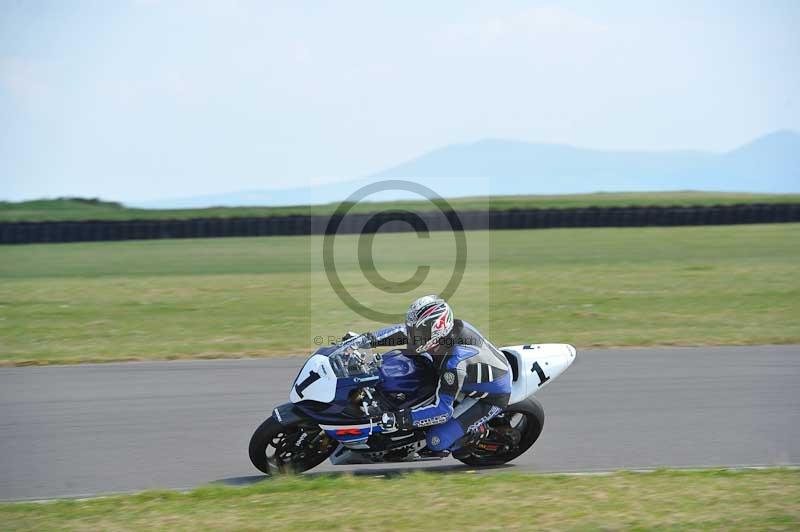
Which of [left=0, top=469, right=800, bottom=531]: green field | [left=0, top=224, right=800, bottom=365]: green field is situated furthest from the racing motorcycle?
[left=0, top=224, right=800, bottom=365]: green field

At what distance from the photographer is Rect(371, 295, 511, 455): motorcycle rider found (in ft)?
25.0

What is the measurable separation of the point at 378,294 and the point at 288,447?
46.0ft

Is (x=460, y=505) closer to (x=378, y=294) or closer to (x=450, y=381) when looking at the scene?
(x=450, y=381)

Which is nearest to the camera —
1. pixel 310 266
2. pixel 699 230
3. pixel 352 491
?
pixel 352 491

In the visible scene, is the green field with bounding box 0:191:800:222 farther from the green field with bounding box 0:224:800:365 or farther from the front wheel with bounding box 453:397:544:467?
the front wheel with bounding box 453:397:544:467

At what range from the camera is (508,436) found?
8062 mm

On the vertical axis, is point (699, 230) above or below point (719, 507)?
above

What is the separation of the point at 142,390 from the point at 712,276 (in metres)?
15.9

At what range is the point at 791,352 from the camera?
13.0m

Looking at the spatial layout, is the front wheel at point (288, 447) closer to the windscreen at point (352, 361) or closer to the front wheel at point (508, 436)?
the windscreen at point (352, 361)

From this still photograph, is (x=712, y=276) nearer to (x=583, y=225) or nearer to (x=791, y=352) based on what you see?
(x=791, y=352)

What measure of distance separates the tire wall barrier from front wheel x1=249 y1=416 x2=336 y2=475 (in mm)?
30440

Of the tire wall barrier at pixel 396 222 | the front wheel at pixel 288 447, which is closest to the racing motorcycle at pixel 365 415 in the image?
the front wheel at pixel 288 447

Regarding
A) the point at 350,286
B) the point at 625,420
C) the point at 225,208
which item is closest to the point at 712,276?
the point at 350,286
